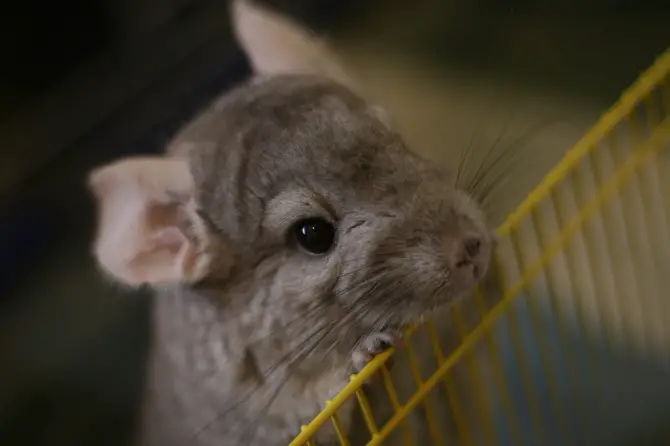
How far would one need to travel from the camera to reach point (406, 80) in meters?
2.06

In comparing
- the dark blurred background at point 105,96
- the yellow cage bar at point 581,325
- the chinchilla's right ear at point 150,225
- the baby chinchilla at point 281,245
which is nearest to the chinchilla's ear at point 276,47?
the baby chinchilla at point 281,245

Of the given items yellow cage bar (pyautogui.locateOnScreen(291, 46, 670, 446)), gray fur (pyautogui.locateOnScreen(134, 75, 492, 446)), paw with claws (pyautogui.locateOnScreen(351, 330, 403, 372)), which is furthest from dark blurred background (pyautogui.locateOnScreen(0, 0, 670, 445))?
paw with claws (pyautogui.locateOnScreen(351, 330, 403, 372))

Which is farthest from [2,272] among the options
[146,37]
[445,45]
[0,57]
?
[445,45]

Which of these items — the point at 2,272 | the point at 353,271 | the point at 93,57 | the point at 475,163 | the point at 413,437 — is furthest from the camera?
the point at 93,57

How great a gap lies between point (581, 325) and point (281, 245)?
51 cm

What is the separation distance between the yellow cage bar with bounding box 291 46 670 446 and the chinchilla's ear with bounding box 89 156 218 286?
29 centimetres

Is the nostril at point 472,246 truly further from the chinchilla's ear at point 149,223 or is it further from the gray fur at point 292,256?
the chinchilla's ear at point 149,223

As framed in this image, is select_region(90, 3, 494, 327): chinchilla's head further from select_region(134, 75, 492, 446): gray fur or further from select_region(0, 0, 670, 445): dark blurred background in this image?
select_region(0, 0, 670, 445): dark blurred background

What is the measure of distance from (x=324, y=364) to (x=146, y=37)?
4.36 feet

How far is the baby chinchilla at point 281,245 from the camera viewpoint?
914 millimetres

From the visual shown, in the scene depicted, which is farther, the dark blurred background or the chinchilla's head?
the dark blurred background

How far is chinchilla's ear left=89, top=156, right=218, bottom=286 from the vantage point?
98cm

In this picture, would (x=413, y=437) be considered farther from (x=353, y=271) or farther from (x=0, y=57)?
(x=0, y=57)

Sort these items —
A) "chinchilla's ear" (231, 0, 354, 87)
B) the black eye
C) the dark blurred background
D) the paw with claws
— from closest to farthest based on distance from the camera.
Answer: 1. the paw with claws
2. the black eye
3. "chinchilla's ear" (231, 0, 354, 87)
4. the dark blurred background
